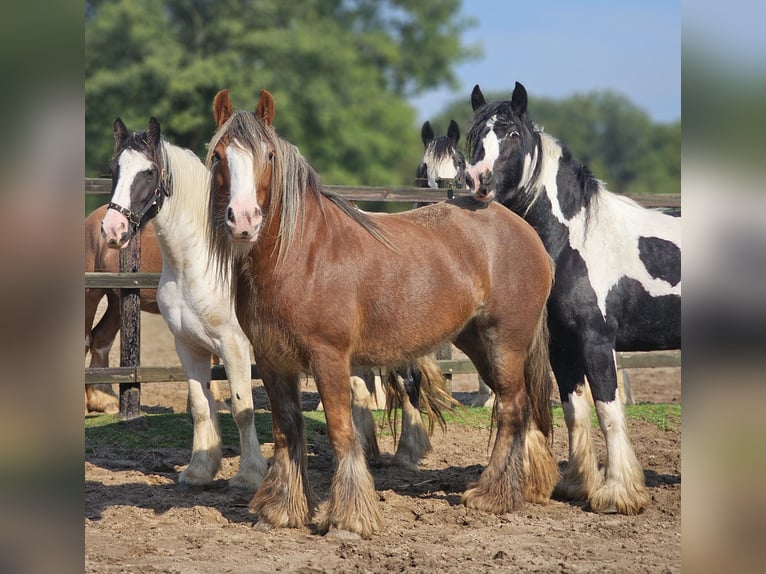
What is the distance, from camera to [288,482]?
4.44 meters

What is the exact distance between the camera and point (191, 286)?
516 cm

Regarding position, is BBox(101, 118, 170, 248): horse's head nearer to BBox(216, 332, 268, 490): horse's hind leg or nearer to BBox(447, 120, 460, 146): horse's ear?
BBox(216, 332, 268, 490): horse's hind leg

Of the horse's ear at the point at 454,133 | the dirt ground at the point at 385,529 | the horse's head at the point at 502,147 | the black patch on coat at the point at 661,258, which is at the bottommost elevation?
the dirt ground at the point at 385,529

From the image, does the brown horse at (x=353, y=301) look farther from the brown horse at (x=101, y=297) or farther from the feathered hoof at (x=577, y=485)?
the brown horse at (x=101, y=297)

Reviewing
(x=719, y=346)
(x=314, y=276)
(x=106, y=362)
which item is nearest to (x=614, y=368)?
(x=314, y=276)

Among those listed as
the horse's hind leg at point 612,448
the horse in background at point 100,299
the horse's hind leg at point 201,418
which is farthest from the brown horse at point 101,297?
the horse's hind leg at point 612,448

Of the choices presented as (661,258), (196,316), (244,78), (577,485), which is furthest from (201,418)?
(244,78)

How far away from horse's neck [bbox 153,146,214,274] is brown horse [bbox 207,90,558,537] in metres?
0.91

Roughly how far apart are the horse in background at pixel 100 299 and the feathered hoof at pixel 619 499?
3725 millimetres

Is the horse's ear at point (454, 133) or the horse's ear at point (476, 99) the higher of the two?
the horse's ear at point (454, 133)

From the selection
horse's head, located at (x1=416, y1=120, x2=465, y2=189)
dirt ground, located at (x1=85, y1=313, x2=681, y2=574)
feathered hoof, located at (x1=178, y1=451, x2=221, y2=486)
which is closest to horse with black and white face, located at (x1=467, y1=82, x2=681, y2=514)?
dirt ground, located at (x1=85, y1=313, x2=681, y2=574)

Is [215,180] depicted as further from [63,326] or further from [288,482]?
[63,326]

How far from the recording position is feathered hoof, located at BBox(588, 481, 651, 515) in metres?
4.70

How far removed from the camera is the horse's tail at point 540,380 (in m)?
4.97
